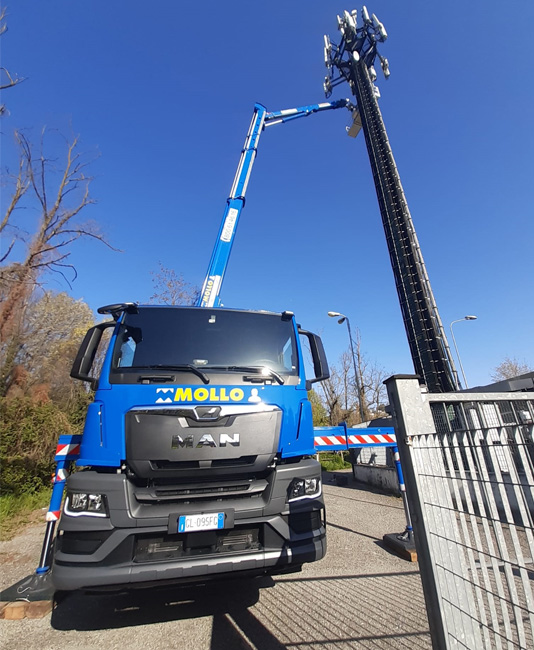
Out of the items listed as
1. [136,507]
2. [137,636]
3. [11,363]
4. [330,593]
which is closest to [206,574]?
[136,507]

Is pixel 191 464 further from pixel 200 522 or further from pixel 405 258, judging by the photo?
pixel 405 258

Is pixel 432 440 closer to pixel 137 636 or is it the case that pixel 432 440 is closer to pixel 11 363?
pixel 137 636

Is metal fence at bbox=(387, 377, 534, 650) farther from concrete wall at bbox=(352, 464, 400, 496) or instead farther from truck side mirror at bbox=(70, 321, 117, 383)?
concrete wall at bbox=(352, 464, 400, 496)

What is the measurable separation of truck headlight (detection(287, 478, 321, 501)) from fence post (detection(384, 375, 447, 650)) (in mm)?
1225

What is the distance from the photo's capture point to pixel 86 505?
2402mm

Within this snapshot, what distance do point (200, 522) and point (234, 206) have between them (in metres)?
7.38

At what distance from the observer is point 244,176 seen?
8.52 m

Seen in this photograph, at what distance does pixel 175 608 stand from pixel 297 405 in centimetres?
234

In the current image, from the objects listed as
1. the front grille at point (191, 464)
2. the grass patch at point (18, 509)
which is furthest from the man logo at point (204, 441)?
the grass patch at point (18, 509)

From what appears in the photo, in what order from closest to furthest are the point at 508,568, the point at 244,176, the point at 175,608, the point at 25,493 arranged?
the point at 508,568, the point at 175,608, the point at 25,493, the point at 244,176

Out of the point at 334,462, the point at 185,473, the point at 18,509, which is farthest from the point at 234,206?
the point at 334,462

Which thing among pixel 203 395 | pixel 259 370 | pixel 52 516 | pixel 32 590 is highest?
pixel 259 370

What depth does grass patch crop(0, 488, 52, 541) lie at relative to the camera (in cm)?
603

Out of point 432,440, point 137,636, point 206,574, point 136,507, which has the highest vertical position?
point 432,440
